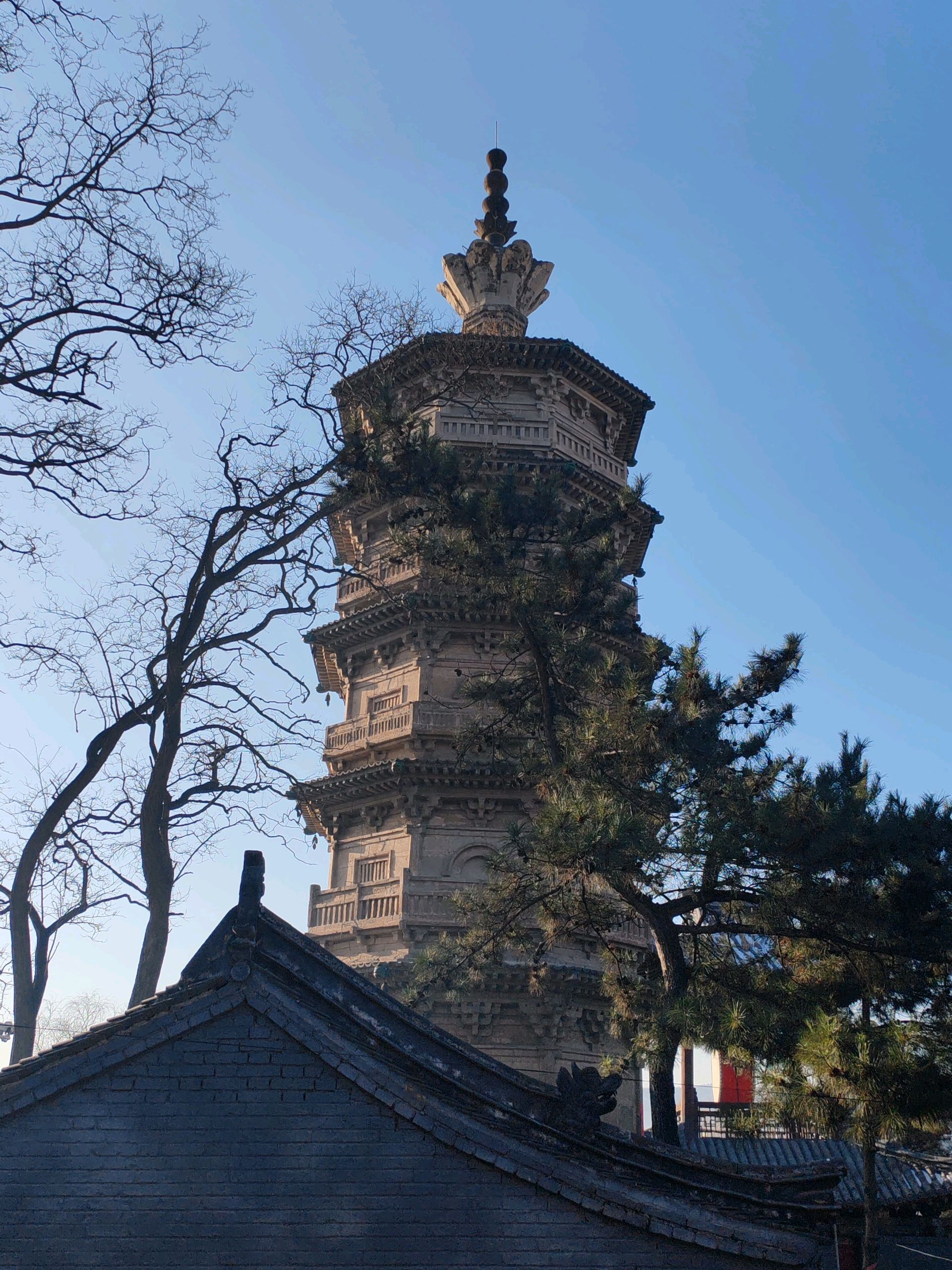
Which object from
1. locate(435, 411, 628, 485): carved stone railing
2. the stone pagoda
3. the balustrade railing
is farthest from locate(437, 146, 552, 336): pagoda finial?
the balustrade railing

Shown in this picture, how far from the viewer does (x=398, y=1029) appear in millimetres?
7156

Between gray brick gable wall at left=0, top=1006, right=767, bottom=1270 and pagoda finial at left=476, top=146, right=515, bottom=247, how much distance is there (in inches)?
778

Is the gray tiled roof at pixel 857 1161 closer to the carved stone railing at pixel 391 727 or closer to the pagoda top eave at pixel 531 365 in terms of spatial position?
the carved stone railing at pixel 391 727

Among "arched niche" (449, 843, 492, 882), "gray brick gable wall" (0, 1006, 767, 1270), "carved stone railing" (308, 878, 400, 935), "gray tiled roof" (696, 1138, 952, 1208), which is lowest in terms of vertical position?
"gray tiled roof" (696, 1138, 952, 1208)

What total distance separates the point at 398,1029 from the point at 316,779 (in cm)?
1218

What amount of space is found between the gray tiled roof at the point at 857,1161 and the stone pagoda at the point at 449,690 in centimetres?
Result: 217

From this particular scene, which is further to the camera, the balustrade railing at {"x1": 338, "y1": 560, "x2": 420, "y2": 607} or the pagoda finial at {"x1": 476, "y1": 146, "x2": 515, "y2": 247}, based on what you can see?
the pagoda finial at {"x1": 476, "y1": 146, "x2": 515, "y2": 247}

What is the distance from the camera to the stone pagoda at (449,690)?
16.9m

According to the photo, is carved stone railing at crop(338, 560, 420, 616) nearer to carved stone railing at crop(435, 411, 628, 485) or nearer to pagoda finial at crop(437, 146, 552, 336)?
carved stone railing at crop(435, 411, 628, 485)

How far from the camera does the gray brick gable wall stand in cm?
601

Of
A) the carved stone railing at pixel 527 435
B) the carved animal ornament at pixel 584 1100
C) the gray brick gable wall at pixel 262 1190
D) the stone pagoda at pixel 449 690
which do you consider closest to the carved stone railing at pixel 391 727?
the stone pagoda at pixel 449 690

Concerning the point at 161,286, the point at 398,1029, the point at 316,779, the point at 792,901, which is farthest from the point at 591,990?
the point at 161,286

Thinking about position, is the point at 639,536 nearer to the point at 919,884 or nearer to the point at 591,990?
the point at 591,990

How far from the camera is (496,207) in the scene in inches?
954
